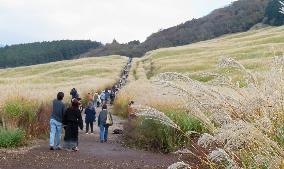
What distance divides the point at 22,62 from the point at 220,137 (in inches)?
7392

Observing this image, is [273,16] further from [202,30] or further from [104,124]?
[104,124]

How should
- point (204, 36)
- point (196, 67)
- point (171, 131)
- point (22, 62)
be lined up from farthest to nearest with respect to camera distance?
point (22, 62), point (204, 36), point (196, 67), point (171, 131)

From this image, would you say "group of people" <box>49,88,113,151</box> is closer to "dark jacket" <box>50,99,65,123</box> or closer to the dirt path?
"dark jacket" <box>50,99,65,123</box>

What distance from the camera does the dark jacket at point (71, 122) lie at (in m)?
17.6

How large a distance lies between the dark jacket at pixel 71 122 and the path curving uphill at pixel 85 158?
54cm

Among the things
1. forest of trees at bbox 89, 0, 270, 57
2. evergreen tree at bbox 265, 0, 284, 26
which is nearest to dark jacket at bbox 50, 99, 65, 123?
evergreen tree at bbox 265, 0, 284, 26

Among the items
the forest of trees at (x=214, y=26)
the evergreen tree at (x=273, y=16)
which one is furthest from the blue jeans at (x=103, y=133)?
the forest of trees at (x=214, y=26)

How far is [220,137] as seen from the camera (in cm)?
473

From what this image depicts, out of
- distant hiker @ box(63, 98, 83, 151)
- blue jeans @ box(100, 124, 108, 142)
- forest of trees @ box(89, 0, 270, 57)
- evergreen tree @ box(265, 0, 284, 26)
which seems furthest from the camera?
forest of trees @ box(89, 0, 270, 57)

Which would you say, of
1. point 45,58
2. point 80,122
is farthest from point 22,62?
point 80,122

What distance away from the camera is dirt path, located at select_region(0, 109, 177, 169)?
1406 centimetres

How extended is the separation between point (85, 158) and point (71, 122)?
7.31ft

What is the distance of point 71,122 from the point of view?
17.8m

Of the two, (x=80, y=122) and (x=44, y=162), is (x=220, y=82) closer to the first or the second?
(x=44, y=162)
